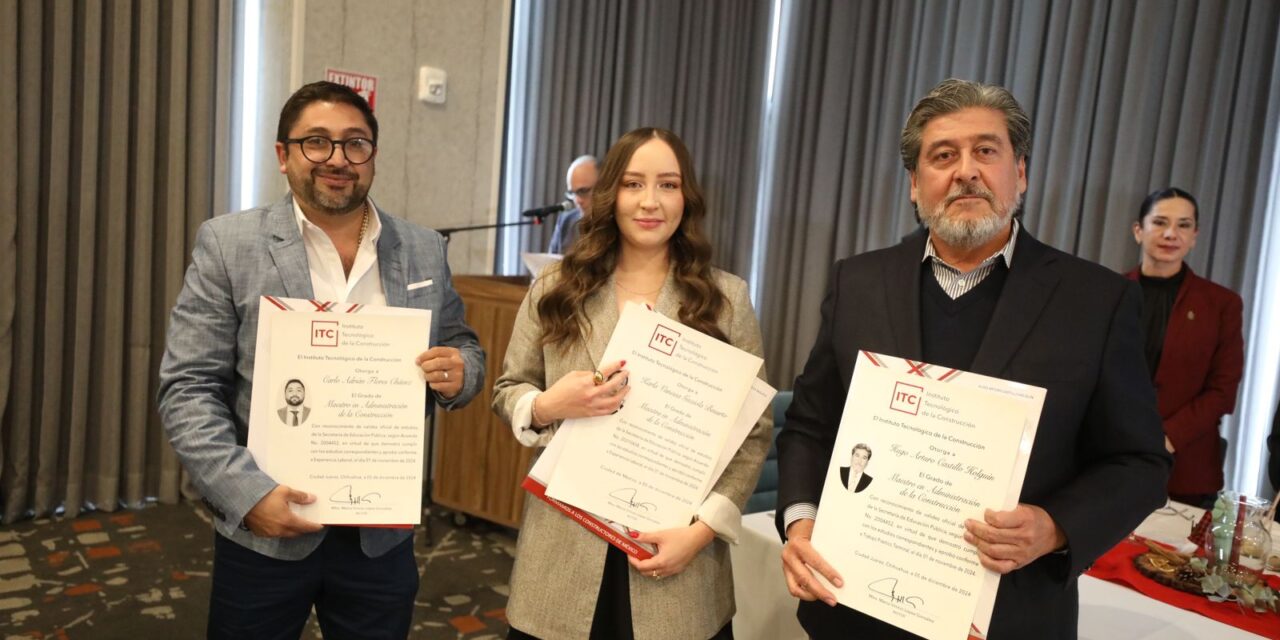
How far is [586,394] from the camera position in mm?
1568

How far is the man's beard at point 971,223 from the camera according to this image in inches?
53.2

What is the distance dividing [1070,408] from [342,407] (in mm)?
1209

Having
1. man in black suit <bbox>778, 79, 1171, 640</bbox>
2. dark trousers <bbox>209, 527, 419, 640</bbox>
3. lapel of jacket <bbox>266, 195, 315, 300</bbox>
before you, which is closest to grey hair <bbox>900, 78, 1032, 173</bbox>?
man in black suit <bbox>778, 79, 1171, 640</bbox>

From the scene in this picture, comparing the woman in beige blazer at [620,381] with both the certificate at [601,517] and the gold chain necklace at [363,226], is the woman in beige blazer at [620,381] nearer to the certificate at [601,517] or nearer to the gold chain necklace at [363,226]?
the certificate at [601,517]

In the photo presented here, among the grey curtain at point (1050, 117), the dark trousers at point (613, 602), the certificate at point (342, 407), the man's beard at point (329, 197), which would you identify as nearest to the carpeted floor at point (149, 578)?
the dark trousers at point (613, 602)

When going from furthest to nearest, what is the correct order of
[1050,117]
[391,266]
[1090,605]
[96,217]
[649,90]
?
[649,90]
[1050,117]
[96,217]
[1090,605]
[391,266]

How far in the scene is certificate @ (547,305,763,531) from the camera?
5.18 ft

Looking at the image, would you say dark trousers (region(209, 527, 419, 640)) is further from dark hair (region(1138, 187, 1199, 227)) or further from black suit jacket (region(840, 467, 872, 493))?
dark hair (region(1138, 187, 1199, 227))

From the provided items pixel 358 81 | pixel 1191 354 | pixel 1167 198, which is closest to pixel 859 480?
pixel 1191 354

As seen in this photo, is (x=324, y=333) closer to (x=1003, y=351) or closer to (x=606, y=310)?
(x=606, y=310)

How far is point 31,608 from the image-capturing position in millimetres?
2934

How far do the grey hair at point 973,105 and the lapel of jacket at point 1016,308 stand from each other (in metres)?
0.19

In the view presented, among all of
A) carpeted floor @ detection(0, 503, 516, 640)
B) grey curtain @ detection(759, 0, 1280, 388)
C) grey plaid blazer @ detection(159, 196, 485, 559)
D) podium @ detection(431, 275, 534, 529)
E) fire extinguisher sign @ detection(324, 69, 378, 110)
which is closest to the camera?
grey plaid blazer @ detection(159, 196, 485, 559)

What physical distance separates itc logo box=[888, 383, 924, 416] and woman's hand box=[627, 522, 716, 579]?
1.58 ft
